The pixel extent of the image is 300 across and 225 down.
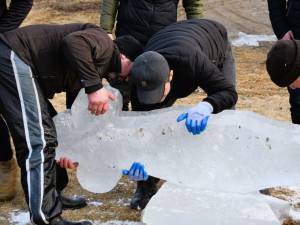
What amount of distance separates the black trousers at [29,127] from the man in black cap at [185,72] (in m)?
0.48

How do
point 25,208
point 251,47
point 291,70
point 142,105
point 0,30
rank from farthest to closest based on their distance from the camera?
point 251,47
point 25,208
point 142,105
point 0,30
point 291,70

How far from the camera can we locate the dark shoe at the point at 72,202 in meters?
3.65

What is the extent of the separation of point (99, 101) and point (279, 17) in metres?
1.57

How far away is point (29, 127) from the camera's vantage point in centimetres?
287

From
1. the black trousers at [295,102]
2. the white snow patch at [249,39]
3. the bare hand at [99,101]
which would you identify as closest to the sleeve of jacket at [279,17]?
the black trousers at [295,102]

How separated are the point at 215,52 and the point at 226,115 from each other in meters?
0.57

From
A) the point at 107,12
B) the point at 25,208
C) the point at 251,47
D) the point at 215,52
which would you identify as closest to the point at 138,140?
the point at 215,52

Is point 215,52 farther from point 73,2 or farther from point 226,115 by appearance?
point 73,2

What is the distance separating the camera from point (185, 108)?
311 cm

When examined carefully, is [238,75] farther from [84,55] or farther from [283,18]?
[84,55]

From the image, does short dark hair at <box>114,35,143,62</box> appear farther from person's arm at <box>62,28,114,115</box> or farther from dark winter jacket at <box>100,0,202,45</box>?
dark winter jacket at <box>100,0,202,45</box>

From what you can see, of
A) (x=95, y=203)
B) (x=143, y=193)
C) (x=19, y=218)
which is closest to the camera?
(x=19, y=218)

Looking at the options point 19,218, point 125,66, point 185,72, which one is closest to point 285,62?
point 185,72

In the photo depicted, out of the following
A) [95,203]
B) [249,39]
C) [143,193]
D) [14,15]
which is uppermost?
[14,15]
